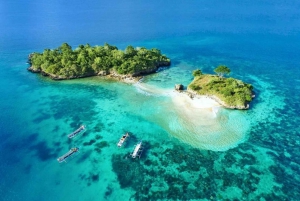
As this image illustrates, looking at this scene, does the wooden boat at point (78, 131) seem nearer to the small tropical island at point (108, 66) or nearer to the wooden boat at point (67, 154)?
the wooden boat at point (67, 154)

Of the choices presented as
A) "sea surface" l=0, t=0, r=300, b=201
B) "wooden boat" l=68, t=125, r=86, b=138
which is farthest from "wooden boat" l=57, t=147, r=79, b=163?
"wooden boat" l=68, t=125, r=86, b=138

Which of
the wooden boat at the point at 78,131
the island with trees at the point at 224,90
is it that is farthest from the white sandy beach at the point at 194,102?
the wooden boat at the point at 78,131

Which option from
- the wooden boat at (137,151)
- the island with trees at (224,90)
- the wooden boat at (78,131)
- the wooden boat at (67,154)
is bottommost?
the wooden boat at (67,154)

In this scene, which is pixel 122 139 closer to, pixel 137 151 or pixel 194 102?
pixel 137 151

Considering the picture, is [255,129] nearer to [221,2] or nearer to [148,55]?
[148,55]

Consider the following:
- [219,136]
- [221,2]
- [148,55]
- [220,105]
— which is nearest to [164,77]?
[148,55]

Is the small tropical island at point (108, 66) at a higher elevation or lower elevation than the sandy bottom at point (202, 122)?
higher
